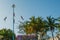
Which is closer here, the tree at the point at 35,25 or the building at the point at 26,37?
the tree at the point at 35,25

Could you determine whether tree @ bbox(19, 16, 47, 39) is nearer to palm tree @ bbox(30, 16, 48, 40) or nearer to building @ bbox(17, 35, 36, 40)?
palm tree @ bbox(30, 16, 48, 40)

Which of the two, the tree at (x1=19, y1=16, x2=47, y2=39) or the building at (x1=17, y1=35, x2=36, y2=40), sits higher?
the tree at (x1=19, y1=16, x2=47, y2=39)

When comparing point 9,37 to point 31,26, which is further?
point 9,37

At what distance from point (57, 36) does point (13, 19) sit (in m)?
12.1

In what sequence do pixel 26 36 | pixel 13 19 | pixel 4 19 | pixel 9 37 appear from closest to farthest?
pixel 13 19, pixel 4 19, pixel 26 36, pixel 9 37

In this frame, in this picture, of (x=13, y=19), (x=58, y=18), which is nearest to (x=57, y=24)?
(x=58, y=18)

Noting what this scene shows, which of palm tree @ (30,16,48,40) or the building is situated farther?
the building

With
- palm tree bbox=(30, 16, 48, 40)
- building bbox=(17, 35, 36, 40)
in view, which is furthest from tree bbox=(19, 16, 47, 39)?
building bbox=(17, 35, 36, 40)

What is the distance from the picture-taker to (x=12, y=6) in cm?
4972

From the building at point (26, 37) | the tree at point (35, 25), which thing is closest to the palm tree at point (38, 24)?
the tree at point (35, 25)

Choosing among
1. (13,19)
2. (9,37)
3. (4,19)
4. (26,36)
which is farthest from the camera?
(9,37)

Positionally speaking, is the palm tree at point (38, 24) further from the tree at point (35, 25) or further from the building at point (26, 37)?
the building at point (26, 37)

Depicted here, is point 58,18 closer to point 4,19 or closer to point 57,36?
point 57,36

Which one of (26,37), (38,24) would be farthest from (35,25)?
(26,37)
